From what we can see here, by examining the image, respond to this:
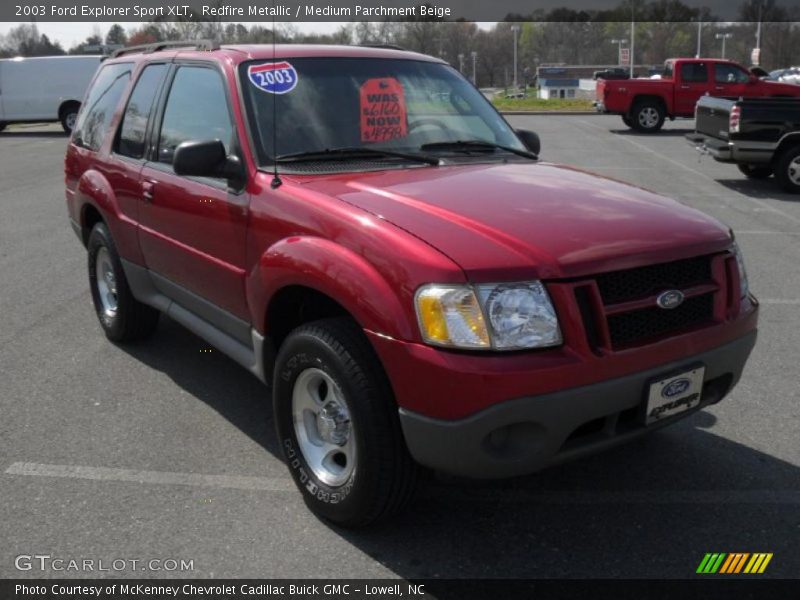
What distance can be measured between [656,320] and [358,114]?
182cm

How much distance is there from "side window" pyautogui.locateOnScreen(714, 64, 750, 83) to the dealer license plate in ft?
72.1

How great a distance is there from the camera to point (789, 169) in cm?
1198

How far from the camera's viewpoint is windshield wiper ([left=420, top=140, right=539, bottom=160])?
4.09 m

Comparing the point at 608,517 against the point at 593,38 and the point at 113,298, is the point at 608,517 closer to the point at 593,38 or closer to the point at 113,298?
the point at 113,298

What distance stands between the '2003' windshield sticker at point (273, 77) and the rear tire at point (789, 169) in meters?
10.2

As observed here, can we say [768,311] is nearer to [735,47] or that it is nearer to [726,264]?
[726,264]

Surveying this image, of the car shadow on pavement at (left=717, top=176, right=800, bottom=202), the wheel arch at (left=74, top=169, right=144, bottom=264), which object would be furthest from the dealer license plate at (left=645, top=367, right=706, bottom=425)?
the car shadow on pavement at (left=717, top=176, right=800, bottom=202)

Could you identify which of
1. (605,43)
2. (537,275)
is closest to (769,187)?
(537,275)

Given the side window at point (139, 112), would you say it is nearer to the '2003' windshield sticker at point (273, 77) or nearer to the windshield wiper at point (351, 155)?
the '2003' windshield sticker at point (273, 77)

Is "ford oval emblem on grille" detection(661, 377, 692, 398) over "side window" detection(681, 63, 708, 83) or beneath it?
beneath

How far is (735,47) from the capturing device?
278 ft

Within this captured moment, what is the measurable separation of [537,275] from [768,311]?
412cm

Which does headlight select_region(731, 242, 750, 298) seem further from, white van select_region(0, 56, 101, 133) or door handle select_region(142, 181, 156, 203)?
white van select_region(0, 56, 101, 133)
